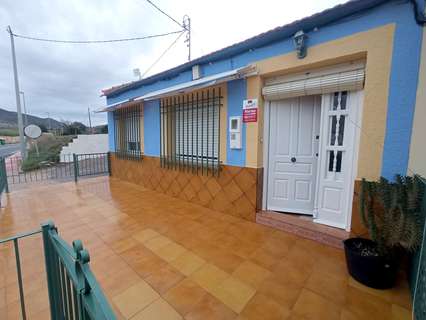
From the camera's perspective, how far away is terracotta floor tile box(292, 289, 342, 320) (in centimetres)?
143

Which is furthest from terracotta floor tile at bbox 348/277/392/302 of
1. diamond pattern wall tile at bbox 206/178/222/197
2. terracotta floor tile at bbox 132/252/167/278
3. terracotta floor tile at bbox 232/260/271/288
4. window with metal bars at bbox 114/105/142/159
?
window with metal bars at bbox 114/105/142/159

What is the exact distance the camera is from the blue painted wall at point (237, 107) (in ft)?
9.89

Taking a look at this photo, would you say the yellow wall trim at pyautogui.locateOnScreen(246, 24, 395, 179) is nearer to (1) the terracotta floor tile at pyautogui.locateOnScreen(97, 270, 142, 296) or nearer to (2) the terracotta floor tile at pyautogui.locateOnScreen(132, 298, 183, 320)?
(2) the terracotta floor tile at pyautogui.locateOnScreen(132, 298, 183, 320)

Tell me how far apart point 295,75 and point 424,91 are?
1313 millimetres

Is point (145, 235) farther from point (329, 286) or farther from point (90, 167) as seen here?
point (90, 167)

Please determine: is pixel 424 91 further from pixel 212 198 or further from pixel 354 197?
pixel 212 198

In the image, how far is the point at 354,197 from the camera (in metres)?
2.17

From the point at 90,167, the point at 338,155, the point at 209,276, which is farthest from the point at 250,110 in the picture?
the point at 90,167

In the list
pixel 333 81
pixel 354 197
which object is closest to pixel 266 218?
pixel 354 197

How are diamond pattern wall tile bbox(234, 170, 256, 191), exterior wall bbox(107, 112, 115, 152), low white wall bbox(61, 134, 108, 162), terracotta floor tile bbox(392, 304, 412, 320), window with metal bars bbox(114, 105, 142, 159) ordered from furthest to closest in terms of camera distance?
low white wall bbox(61, 134, 108, 162), exterior wall bbox(107, 112, 115, 152), window with metal bars bbox(114, 105, 142, 159), diamond pattern wall tile bbox(234, 170, 256, 191), terracotta floor tile bbox(392, 304, 412, 320)

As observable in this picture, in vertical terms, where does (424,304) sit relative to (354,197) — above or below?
below

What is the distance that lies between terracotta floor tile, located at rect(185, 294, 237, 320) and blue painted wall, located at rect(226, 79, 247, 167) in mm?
1963

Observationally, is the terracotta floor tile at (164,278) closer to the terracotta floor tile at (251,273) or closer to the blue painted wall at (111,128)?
the terracotta floor tile at (251,273)

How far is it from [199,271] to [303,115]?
8.29ft
